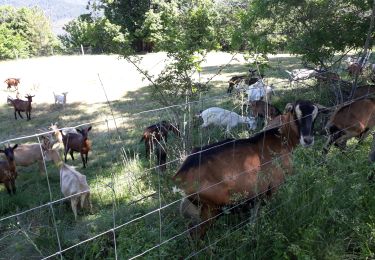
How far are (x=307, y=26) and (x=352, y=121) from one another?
11.1 feet

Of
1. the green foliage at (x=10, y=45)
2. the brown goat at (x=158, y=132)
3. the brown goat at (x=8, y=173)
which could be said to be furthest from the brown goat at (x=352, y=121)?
the green foliage at (x=10, y=45)

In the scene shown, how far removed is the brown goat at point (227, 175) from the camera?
3.69 m

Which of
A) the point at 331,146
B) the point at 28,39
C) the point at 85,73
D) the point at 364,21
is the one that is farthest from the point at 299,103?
the point at 28,39

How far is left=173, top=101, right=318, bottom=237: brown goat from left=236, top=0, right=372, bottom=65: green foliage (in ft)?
16.1

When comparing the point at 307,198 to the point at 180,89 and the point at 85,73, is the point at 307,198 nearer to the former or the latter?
the point at 180,89

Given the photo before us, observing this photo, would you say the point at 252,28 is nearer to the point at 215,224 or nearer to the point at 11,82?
the point at 215,224

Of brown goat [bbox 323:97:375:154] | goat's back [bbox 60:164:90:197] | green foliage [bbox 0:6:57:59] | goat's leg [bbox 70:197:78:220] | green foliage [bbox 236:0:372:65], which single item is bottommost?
goat's leg [bbox 70:197:78:220]

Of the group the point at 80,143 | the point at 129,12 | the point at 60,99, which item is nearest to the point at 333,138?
the point at 80,143

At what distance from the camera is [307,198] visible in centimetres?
354

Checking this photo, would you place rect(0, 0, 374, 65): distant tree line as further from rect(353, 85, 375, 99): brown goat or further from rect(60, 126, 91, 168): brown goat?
rect(60, 126, 91, 168): brown goat

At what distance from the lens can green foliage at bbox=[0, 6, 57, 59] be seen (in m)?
44.9

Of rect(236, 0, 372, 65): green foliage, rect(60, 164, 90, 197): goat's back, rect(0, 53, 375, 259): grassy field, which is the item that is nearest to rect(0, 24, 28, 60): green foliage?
rect(236, 0, 372, 65): green foliage

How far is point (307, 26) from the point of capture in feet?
29.1

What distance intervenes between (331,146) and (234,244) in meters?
3.25
